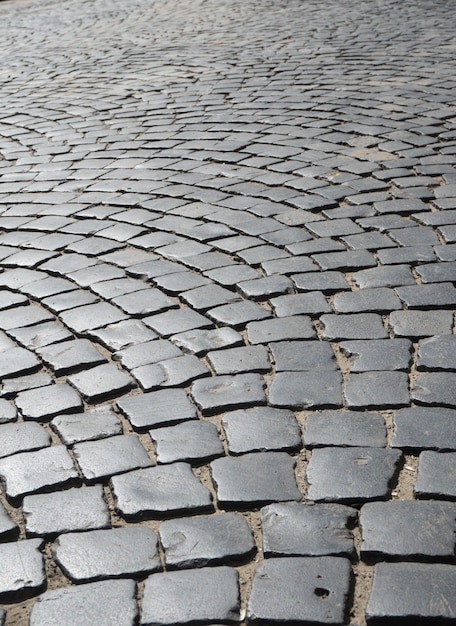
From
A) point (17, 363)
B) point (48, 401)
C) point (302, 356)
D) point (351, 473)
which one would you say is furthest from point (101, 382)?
point (351, 473)

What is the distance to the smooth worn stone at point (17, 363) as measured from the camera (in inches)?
122

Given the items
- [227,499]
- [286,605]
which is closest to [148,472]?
[227,499]

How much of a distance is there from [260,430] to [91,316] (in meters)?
1.13

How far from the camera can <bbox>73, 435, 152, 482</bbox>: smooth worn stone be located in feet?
8.25

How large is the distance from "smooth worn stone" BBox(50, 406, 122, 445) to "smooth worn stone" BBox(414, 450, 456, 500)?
97 cm

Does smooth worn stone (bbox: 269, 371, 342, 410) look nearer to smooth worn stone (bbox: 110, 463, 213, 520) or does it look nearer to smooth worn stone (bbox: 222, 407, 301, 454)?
smooth worn stone (bbox: 222, 407, 301, 454)

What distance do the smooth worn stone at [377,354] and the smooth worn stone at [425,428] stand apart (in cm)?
30

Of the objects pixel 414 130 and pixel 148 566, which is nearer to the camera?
pixel 148 566

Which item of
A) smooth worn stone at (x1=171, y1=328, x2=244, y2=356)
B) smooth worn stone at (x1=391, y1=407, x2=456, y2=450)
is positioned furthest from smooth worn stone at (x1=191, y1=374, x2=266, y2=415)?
smooth worn stone at (x1=391, y1=407, x2=456, y2=450)

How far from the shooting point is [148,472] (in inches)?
98.8

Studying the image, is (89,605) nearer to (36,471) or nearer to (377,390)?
(36,471)

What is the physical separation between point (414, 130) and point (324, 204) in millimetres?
1654

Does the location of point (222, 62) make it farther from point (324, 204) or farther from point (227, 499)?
point (227, 499)

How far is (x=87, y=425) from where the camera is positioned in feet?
9.04
